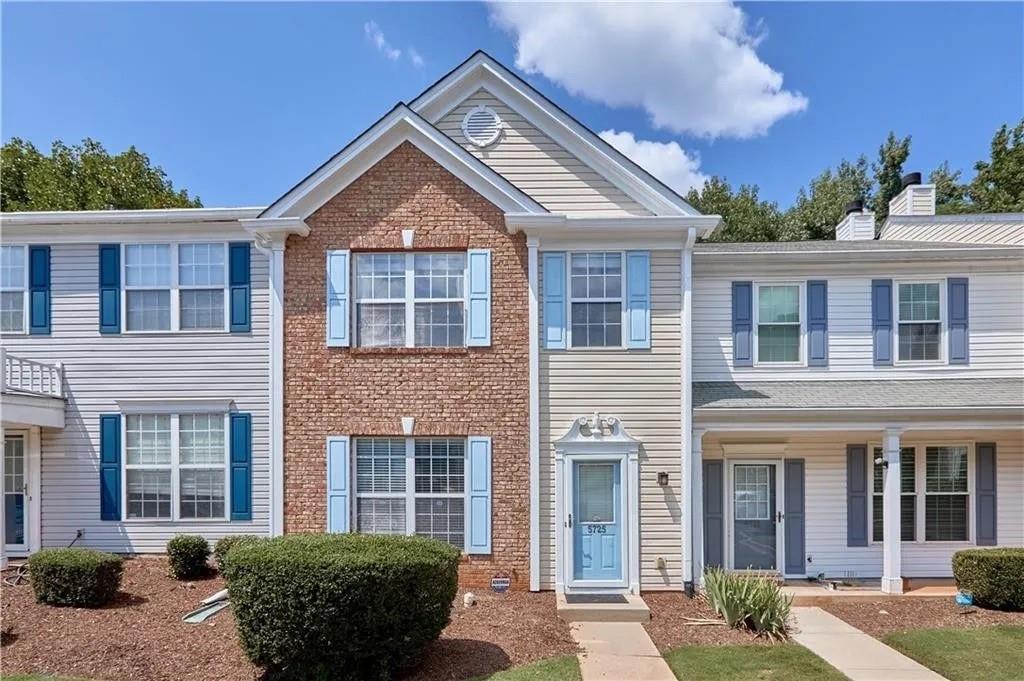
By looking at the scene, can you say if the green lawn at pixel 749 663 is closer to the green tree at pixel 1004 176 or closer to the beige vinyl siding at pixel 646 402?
the beige vinyl siding at pixel 646 402

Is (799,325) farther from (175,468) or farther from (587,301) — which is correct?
(175,468)

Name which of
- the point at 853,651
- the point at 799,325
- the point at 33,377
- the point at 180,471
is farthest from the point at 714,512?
the point at 33,377

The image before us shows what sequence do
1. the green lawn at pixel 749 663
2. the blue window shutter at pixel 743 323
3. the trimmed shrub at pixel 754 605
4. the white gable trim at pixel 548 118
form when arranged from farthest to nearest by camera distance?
the blue window shutter at pixel 743 323 → the white gable trim at pixel 548 118 → the trimmed shrub at pixel 754 605 → the green lawn at pixel 749 663

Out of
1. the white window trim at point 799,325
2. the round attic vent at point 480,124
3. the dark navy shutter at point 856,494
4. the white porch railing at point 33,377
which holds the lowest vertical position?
the dark navy shutter at point 856,494

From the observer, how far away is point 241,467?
1023 centimetres

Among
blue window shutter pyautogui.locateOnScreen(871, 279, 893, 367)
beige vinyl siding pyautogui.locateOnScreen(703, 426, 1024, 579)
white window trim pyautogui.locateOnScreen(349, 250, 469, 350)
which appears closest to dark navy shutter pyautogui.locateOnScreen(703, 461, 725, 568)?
beige vinyl siding pyautogui.locateOnScreen(703, 426, 1024, 579)

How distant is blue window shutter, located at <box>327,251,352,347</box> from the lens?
31.6 ft

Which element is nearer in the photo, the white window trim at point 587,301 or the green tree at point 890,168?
the white window trim at point 587,301

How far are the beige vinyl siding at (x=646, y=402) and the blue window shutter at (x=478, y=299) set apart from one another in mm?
1049

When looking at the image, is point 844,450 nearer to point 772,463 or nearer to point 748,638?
point 772,463

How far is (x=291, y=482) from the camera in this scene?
9.62 metres

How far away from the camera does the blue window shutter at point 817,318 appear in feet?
34.7

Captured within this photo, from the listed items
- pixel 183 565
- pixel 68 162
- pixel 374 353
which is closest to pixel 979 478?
pixel 374 353

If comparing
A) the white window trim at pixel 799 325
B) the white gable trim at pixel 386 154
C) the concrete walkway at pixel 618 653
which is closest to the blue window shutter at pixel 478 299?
the white gable trim at pixel 386 154
